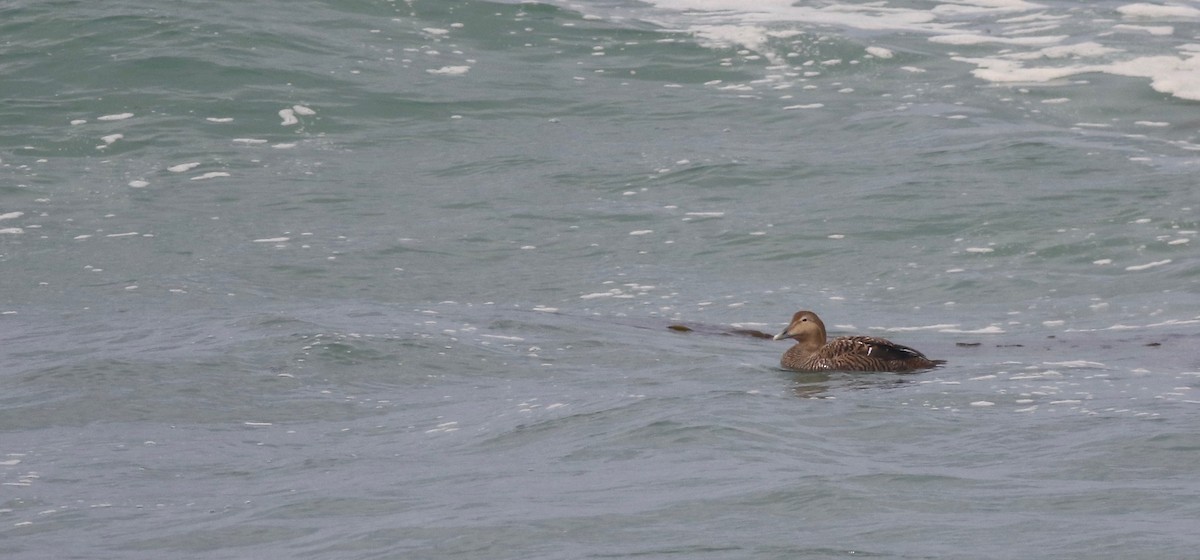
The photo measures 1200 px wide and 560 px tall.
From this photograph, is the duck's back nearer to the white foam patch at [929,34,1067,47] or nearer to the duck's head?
the duck's head

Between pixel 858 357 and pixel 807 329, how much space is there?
0.50m

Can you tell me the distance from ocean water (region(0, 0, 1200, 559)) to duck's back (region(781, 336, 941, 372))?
15 cm

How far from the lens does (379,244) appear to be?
45.4ft

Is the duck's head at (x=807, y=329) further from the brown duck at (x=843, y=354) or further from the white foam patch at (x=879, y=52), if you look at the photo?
the white foam patch at (x=879, y=52)

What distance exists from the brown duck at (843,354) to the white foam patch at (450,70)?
9607mm

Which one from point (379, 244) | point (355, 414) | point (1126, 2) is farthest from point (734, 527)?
point (1126, 2)

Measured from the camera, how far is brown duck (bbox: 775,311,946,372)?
934 centimetres

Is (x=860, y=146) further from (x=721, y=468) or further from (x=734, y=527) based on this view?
(x=734, y=527)

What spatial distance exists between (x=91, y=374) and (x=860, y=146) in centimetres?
853

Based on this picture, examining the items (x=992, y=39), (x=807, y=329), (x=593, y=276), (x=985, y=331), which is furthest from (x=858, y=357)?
(x=992, y=39)

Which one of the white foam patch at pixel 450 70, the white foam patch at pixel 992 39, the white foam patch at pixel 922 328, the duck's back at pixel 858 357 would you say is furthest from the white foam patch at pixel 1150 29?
the duck's back at pixel 858 357

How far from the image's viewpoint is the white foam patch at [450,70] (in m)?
18.9

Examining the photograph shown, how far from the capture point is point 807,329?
9930 millimetres

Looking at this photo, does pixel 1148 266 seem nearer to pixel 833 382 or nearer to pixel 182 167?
pixel 833 382
